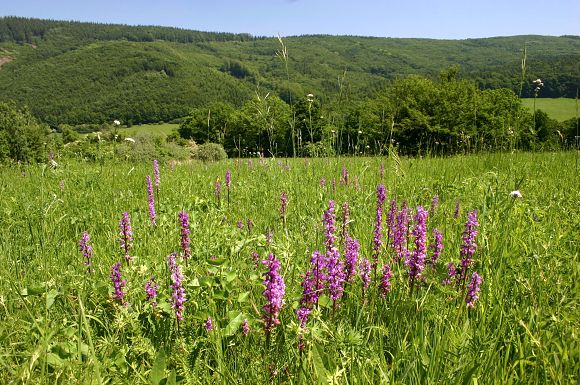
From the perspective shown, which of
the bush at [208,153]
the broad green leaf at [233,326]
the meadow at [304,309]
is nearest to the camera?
the meadow at [304,309]

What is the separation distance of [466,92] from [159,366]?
174 ft

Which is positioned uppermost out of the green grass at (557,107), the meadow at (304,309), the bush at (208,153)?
the green grass at (557,107)

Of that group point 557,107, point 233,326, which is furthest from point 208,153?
point 557,107

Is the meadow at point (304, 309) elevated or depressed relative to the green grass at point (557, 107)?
depressed

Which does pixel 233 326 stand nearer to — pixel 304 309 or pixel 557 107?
pixel 304 309

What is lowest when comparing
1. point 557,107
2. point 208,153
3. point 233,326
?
point 208,153

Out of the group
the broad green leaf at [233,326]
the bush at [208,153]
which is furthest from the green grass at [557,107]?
the broad green leaf at [233,326]

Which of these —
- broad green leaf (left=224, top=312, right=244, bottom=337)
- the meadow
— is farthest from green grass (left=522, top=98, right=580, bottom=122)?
broad green leaf (left=224, top=312, right=244, bottom=337)

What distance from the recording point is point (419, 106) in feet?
A: 158

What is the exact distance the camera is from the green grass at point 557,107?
288 feet

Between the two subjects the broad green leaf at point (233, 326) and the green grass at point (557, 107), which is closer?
the broad green leaf at point (233, 326)

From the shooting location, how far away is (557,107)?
98125 mm

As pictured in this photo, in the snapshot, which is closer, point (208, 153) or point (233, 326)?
point (233, 326)

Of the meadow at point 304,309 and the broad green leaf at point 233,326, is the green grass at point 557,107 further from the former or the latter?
the broad green leaf at point 233,326
